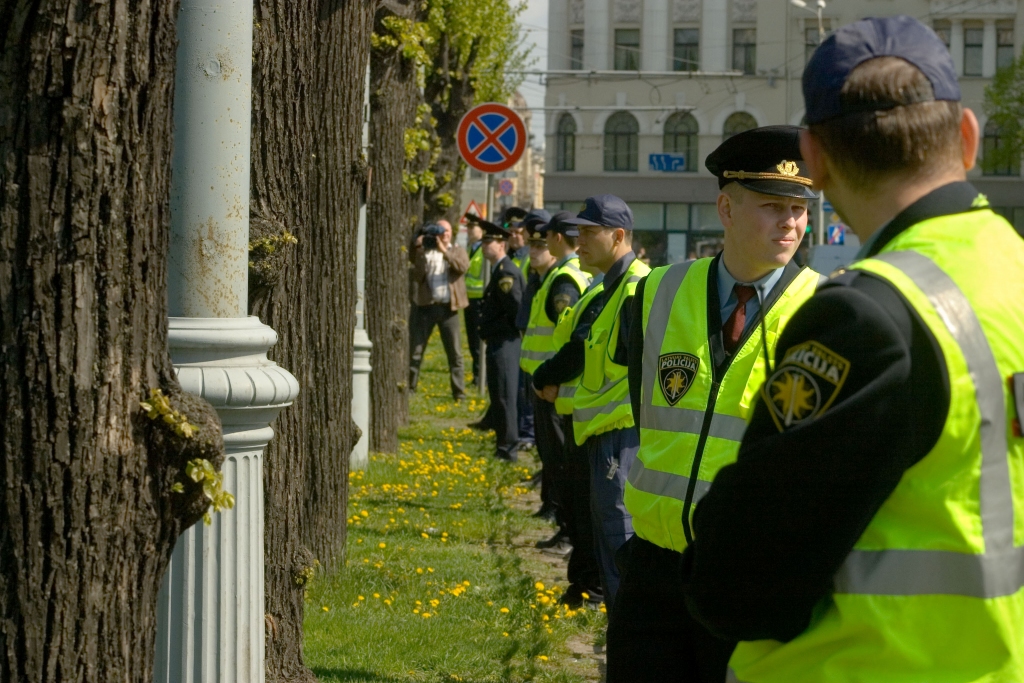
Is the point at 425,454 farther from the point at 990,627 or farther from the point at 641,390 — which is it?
the point at 990,627

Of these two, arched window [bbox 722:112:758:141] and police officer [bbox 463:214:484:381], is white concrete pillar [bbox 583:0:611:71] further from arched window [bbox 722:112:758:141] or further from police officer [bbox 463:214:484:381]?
police officer [bbox 463:214:484:381]

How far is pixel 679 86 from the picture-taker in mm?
61344

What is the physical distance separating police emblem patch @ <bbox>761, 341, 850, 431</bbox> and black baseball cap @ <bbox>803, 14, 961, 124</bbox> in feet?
1.21

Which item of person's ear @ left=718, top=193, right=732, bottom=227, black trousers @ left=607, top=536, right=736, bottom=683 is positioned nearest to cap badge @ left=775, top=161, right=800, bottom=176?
person's ear @ left=718, top=193, right=732, bottom=227

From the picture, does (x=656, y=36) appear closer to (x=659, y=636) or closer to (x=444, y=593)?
(x=444, y=593)

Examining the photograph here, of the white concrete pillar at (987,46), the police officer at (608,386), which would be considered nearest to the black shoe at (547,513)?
the police officer at (608,386)

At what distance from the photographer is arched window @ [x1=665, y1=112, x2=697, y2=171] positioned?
2435 inches

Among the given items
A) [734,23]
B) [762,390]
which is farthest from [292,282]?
[734,23]

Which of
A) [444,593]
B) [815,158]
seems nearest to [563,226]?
[444,593]

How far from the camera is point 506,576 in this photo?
848 cm

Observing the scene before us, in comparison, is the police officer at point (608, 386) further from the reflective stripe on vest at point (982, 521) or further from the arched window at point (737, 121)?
the arched window at point (737, 121)

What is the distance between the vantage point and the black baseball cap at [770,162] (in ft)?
14.2

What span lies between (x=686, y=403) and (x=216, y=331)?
1.34m

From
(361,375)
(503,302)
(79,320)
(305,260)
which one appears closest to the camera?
(79,320)
